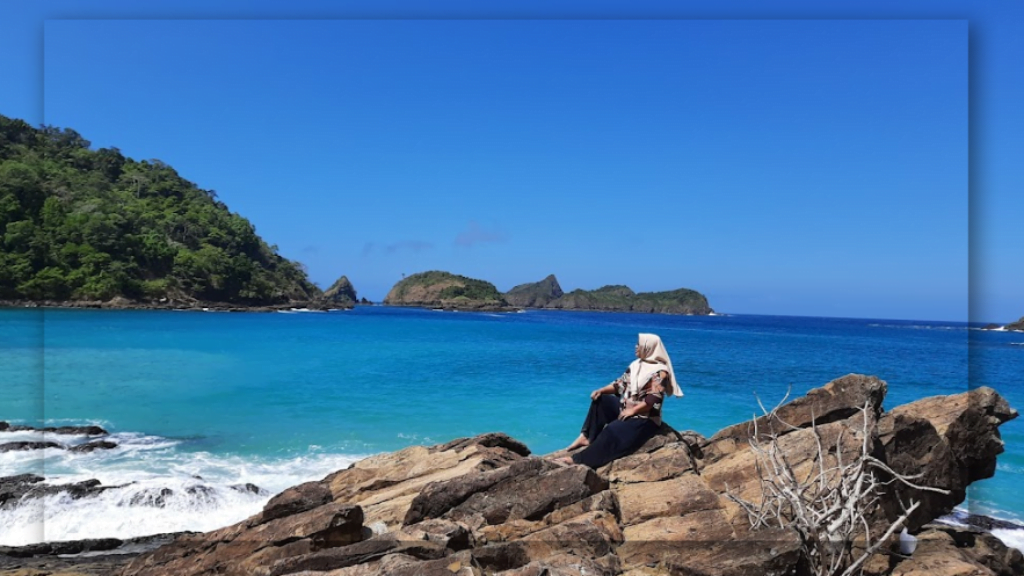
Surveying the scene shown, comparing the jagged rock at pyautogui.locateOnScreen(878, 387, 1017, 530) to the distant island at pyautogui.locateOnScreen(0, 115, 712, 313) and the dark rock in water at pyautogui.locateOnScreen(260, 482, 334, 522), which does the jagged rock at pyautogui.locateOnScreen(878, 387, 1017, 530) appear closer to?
the dark rock in water at pyautogui.locateOnScreen(260, 482, 334, 522)

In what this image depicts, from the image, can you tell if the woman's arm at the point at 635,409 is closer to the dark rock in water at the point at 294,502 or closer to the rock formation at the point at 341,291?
the dark rock in water at the point at 294,502

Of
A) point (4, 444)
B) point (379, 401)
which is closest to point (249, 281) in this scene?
point (379, 401)

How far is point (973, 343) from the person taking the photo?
32.2ft

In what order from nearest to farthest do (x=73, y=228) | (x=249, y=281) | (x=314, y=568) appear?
(x=314, y=568) → (x=73, y=228) → (x=249, y=281)

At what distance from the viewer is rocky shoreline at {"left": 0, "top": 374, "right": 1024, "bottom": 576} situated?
4773mm

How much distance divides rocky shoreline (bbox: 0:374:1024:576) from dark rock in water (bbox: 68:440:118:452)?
5.93m

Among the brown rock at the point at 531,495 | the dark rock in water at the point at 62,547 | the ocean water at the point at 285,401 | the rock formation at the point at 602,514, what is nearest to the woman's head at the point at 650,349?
the rock formation at the point at 602,514

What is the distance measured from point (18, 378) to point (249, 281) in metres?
66.5

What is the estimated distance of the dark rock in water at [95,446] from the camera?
1309 centimetres

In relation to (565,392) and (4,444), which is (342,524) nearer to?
(4,444)

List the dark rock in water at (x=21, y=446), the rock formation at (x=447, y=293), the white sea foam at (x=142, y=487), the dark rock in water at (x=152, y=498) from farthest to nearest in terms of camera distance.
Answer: the rock formation at (x=447, y=293) < the dark rock in water at (x=21, y=446) < the dark rock in water at (x=152, y=498) < the white sea foam at (x=142, y=487)

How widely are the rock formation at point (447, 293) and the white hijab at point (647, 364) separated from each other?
13255 cm

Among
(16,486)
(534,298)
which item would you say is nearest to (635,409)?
(16,486)

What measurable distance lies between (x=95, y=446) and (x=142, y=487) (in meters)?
4.66
